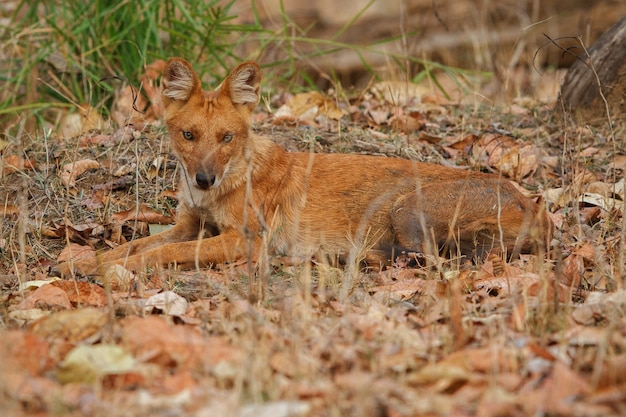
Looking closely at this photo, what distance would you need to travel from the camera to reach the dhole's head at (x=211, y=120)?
17.3ft

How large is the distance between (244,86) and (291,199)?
2.72 feet

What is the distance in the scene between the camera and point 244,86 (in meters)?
5.46

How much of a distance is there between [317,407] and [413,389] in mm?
364

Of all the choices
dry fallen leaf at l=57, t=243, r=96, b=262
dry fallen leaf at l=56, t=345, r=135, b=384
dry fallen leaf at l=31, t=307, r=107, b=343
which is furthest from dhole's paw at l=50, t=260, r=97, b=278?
dry fallen leaf at l=56, t=345, r=135, b=384

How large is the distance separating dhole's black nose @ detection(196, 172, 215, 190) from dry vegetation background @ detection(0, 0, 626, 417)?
1.28 feet

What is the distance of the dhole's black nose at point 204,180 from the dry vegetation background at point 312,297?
0.39 metres

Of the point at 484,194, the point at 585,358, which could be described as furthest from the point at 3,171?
the point at 585,358

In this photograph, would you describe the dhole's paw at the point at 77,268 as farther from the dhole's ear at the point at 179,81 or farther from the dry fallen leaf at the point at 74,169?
the dhole's ear at the point at 179,81

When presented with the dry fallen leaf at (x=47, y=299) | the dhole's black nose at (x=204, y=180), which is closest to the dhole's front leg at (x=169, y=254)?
the dhole's black nose at (x=204, y=180)

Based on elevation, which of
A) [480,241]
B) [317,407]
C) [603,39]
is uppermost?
[603,39]

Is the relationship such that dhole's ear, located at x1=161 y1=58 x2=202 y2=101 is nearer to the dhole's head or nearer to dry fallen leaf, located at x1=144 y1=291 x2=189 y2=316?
the dhole's head

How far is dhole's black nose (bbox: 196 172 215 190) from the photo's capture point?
202 inches

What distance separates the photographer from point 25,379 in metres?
2.75

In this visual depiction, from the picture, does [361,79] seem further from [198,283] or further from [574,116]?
[198,283]
